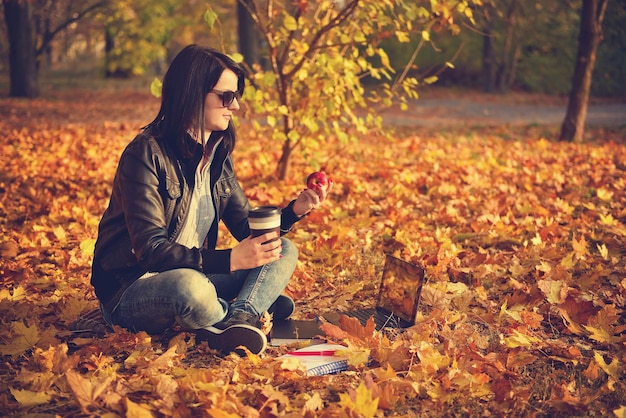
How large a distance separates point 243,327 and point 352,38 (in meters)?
3.26

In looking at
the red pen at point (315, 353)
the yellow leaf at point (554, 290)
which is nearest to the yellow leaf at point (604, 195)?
the yellow leaf at point (554, 290)

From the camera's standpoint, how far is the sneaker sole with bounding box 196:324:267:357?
2764 millimetres

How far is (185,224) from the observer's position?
2.93 metres

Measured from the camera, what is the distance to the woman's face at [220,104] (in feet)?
9.21

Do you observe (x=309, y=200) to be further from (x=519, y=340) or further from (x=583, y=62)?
(x=583, y=62)

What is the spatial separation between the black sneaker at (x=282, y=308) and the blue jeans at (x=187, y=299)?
5.6 inches

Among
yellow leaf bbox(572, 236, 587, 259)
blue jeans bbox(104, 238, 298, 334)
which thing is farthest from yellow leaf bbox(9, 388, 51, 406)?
yellow leaf bbox(572, 236, 587, 259)

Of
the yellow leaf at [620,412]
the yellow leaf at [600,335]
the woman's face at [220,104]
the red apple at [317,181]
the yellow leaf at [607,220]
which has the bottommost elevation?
the yellow leaf at [620,412]

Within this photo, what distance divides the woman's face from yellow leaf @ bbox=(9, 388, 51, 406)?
1296 millimetres

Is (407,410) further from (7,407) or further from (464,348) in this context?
(7,407)

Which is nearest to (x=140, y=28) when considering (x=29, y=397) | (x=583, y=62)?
(x=583, y=62)

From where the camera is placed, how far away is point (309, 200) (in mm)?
3004

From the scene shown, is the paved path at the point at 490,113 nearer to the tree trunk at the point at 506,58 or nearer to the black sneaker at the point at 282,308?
the tree trunk at the point at 506,58

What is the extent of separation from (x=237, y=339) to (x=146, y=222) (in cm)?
65
